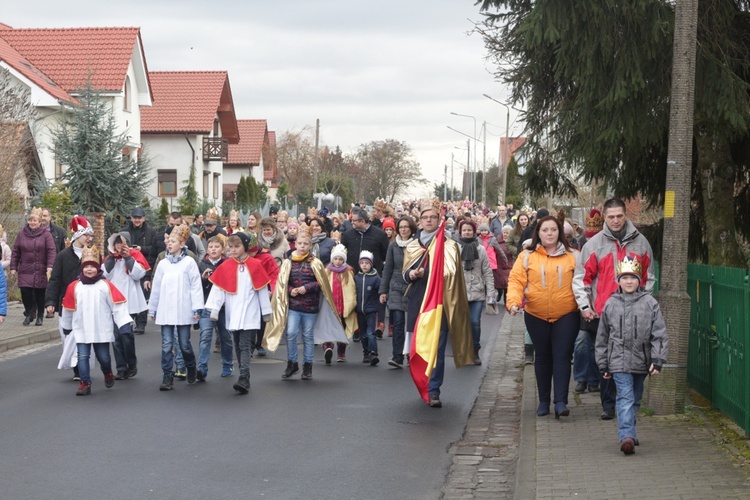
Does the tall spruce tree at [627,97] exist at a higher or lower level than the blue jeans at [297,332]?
higher

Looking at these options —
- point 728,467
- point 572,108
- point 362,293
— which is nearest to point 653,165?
point 572,108

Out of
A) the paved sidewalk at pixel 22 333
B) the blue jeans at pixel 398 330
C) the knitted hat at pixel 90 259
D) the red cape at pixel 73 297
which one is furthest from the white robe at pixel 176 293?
the paved sidewalk at pixel 22 333

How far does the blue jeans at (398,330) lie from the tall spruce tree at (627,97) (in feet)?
7.39

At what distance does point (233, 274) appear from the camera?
41.9 feet

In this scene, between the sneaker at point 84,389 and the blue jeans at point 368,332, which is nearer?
the sneaker at point 84,389

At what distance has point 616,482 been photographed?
7.39 meters

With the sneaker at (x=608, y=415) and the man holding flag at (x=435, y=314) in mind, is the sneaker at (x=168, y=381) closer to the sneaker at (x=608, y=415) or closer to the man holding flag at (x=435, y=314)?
the man holding flag at (x=435, y=314)

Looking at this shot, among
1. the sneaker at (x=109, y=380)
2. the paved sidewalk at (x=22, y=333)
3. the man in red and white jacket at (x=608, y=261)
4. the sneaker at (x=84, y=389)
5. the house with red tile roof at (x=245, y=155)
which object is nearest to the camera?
the man in red and white jacket at (x=608, y=261)

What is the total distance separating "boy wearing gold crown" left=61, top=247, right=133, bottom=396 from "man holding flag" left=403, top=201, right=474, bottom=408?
308 centimetres

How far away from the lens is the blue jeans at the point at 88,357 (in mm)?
12000

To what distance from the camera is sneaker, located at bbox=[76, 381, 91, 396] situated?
468 inches

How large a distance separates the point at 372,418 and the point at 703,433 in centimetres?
300

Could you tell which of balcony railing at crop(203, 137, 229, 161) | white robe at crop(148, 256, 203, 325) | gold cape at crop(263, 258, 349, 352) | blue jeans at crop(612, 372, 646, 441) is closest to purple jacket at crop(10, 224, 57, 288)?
gold cape at crop(263, 258, 349, 352)

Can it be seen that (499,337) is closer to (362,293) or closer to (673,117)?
(362,293)
